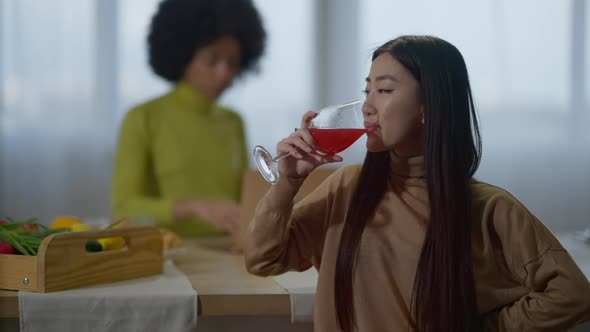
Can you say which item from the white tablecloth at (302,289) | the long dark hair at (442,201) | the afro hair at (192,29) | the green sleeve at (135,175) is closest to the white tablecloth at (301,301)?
the white tablecloth at (302,289)

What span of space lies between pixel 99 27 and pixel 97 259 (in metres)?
1.98

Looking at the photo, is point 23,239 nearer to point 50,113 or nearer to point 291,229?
point 291,229

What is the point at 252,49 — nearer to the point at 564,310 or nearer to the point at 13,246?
the point at 13,246

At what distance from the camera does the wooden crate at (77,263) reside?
123 cm

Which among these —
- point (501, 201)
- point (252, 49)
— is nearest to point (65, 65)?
point (252, 49)

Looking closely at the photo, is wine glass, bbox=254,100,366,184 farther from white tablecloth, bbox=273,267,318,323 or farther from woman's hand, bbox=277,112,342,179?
white tablecloth, bbox=273,267,318,323

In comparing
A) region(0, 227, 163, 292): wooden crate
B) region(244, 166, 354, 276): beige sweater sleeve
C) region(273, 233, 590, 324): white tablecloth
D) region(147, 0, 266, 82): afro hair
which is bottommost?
region(273, 233, 590, 324): white tablecloth

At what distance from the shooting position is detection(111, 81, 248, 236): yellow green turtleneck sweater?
7.93 ft

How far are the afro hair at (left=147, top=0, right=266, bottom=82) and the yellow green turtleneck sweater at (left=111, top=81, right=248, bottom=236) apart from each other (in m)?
0.13

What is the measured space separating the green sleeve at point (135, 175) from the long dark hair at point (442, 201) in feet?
4.14

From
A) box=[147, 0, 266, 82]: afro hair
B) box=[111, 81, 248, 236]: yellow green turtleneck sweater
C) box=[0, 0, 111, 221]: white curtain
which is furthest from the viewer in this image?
box=[0, 0, 111, 221]: white curtain

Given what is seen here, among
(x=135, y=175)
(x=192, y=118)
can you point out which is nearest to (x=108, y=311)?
(x=135, y=175)

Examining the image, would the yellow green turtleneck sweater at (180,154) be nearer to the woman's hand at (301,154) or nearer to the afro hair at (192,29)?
the afro hair at (192,29)

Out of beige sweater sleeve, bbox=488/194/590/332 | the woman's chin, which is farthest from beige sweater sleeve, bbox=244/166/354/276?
beige sweater sleeve, bbox=488/194/590/332
